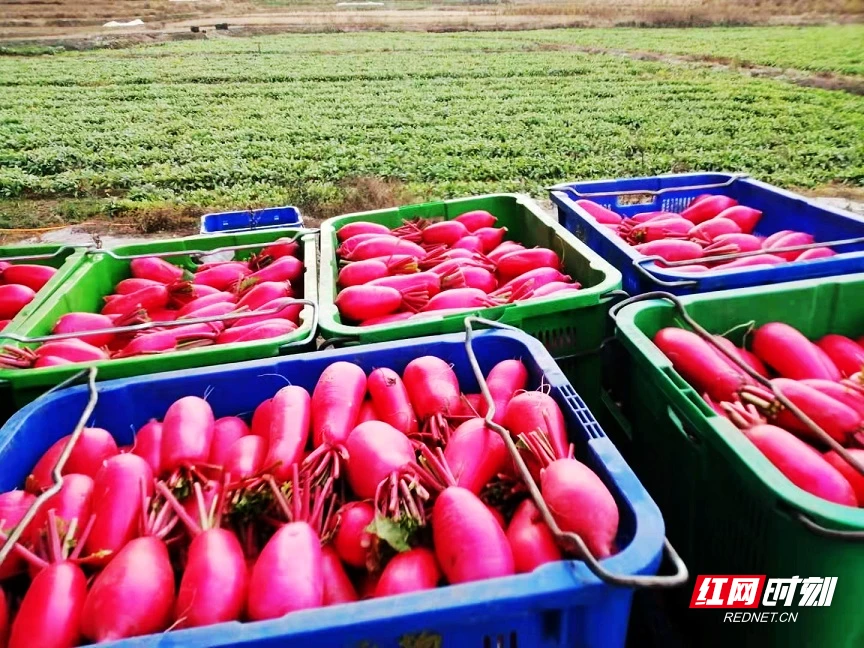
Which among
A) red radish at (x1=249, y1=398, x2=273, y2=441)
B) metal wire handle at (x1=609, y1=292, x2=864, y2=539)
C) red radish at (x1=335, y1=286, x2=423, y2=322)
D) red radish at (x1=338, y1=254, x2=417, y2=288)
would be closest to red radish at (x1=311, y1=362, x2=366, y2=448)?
red radish at (x1=249, y1=398, x2=273, y2=441)

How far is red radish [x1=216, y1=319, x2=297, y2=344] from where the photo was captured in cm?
212

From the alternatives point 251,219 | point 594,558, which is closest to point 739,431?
point 594,558

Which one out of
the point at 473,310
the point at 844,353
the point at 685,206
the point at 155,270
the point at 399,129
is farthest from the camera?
the point at 399,129

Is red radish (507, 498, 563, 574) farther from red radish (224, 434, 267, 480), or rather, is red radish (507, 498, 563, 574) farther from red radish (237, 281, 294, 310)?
red radish (237, 281, 294, 310)

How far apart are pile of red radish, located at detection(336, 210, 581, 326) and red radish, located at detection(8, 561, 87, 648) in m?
1.25

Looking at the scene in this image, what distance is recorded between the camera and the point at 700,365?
177cm

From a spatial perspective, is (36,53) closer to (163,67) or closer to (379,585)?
(163,67)

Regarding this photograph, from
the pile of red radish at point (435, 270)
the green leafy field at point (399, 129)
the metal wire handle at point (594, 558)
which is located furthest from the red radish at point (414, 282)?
the green leafy field at point (399, 129)

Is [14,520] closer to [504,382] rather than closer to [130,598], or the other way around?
[130,598]

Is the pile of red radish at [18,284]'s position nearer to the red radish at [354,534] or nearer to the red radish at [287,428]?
the red radish at [287,428]

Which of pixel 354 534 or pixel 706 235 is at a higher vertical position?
pixel 706 235

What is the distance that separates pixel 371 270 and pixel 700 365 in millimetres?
1287

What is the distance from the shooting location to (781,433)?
145 centimetres

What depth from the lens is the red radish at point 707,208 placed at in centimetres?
308
